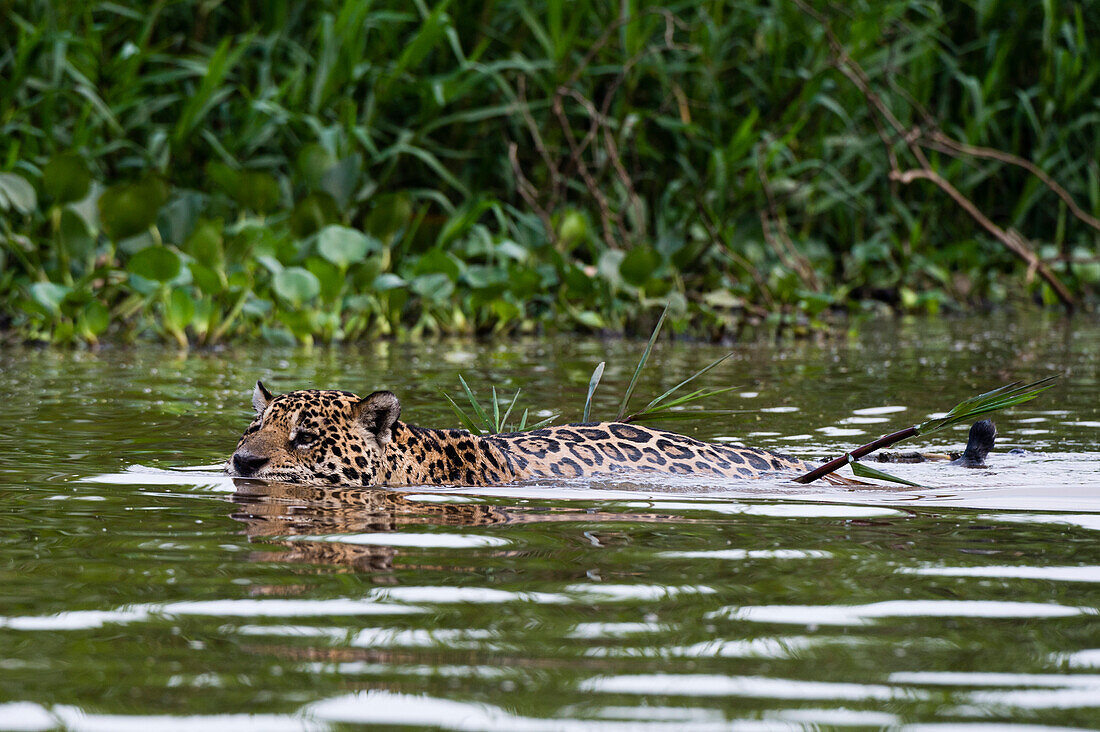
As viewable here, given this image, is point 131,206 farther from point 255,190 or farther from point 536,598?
point 536,598

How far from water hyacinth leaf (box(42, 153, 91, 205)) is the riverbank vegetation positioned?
0.8 inches

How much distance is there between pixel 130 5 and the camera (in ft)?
36.3

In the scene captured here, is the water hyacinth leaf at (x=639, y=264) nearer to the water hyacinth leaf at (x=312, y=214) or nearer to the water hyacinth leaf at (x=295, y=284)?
the water hyacinth leaf at (x=312, y=214)

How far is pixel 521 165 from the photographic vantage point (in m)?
12.3

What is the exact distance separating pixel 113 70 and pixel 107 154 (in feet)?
2.38

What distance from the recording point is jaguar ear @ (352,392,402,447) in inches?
178

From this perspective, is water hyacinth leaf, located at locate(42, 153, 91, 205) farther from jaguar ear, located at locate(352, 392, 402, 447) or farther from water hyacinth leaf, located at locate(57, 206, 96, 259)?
jaguar ear, located at locate(352, 392, 402, 447)

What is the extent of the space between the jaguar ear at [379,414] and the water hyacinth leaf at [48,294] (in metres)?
5.01

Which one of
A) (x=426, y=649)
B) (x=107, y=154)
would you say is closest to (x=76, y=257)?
(x=107, y=154)

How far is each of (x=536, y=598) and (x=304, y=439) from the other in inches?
74.1

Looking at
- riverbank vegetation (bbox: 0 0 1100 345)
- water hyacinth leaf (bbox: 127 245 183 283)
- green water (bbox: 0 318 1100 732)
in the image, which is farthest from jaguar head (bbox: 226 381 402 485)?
riverbank vegetation (bbox: 0 0 1100 345)

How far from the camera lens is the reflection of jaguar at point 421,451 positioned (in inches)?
177

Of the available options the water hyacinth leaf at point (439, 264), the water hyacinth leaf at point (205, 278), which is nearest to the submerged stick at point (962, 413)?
the water hyacinth leaf at point (205, 278)

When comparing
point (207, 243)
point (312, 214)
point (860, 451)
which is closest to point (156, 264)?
point (207, 243)
